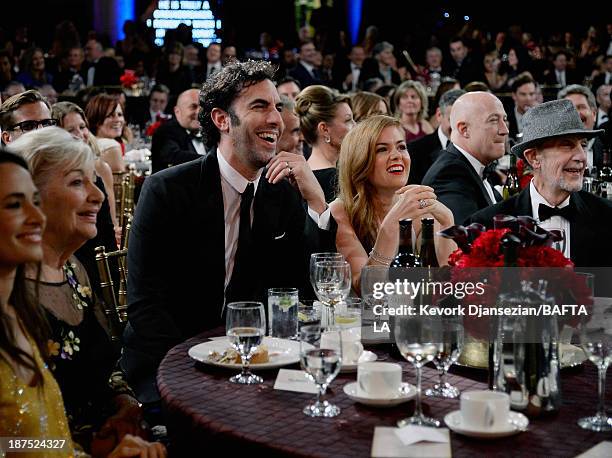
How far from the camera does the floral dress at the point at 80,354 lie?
2229 millimetres

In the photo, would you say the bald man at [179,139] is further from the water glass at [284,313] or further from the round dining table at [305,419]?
the round dining table at [305,419]

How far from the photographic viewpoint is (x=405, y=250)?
99.3 inches

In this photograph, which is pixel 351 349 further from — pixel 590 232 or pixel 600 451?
pixel 590 232

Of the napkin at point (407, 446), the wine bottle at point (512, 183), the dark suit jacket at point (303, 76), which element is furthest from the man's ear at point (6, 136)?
the dark suit jacket at point (303, 76)

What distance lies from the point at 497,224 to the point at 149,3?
1598 centimetres

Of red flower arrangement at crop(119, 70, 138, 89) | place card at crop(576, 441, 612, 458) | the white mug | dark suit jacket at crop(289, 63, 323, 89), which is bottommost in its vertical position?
place card at crop(576, 441, 612, 458)

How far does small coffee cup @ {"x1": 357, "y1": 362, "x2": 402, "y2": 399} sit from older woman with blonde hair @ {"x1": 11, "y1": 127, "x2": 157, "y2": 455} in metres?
0.73

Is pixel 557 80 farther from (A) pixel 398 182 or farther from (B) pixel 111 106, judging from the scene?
(A) pixel 398 182

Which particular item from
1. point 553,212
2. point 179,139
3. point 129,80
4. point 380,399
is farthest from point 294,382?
point 129,80

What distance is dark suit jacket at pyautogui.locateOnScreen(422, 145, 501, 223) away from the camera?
445 centimetres

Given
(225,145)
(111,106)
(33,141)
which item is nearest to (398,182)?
(225,145)

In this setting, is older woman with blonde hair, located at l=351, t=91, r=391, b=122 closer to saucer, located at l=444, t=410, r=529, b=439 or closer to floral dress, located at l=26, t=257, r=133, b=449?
floral dress, located at l=26, t=257, r=133, b=449

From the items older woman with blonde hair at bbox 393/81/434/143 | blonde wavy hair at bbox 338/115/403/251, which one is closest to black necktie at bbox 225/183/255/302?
blonde wavy hair at bbox 338/115/403/251

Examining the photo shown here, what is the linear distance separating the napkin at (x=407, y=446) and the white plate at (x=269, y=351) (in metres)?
0.49
